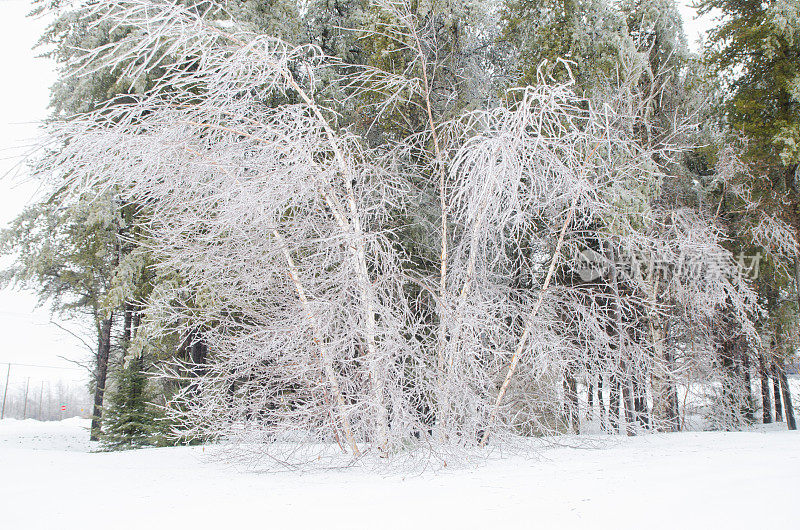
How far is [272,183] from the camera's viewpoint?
17.1ft

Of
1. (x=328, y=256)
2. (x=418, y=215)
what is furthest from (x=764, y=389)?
(x=328, y=256)

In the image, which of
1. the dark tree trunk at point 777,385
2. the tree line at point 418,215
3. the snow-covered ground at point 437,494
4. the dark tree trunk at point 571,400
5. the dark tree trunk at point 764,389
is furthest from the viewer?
the dark tree trunk at point 764,389

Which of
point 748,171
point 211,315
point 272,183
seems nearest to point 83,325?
point 211,315

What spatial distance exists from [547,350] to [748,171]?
23.3 ft

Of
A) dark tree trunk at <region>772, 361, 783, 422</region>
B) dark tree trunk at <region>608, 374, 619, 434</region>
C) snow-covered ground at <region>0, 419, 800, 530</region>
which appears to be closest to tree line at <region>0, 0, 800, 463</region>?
dark tree trunk at <region>608, 374, 619, 434</region>

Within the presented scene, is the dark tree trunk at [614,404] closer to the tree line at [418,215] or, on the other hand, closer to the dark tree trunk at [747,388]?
the tree line at [418,215]

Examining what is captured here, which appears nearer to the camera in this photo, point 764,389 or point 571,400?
point 571,400

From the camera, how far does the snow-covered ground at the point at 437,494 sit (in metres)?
3.43

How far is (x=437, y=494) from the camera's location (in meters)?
4.27

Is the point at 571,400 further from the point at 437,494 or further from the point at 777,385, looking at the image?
the point at 777,385

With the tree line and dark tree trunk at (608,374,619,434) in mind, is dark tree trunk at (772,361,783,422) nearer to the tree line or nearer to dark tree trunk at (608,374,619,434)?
the tree line

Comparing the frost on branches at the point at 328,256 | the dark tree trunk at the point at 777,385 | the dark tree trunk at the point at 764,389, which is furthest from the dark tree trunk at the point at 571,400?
the dark tree trunk at the point at 764,389

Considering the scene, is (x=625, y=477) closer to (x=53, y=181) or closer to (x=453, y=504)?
(x=453, y=504)

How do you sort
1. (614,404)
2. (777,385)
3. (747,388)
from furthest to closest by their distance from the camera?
(777,385)
(747,388)
(614,404)
